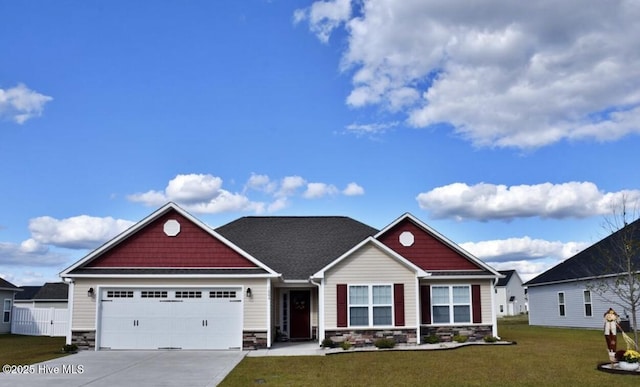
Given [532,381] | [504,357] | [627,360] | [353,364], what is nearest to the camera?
[532,381]

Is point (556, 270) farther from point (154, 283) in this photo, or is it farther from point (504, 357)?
point (154, 283)

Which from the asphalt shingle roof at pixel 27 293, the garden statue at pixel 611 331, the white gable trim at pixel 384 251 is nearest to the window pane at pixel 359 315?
the white gable trim at pixel 384 251

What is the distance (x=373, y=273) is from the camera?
889 inches

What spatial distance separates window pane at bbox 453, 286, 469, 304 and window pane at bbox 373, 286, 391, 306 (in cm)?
334

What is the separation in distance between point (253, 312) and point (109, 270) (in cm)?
545

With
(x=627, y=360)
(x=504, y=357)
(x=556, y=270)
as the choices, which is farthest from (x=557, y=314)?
(x=627, y=360)

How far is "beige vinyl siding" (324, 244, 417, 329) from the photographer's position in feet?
73.6

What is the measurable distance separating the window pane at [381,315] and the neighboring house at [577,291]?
12379 mm

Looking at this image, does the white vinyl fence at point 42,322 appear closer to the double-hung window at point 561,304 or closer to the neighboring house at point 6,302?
the neighboring house at point 6,302

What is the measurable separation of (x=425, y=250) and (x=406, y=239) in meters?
0.91

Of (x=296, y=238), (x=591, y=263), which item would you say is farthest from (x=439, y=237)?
(x=591, y=263)

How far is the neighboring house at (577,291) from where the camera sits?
102 feet

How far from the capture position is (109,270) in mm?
22031

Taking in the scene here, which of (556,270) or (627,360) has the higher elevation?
(556,270)
